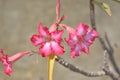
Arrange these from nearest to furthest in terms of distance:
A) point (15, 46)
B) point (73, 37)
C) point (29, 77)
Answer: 1. point (73, 37)
2. point (29, 77)
3. point (15, 46)

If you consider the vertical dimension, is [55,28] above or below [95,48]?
above

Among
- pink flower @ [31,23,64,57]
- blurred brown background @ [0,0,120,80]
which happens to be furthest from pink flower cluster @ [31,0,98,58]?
blurred brown background @ [0,0,120,80]

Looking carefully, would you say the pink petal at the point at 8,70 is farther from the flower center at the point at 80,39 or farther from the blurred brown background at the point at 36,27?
the blurred brown background at the point at 36,27

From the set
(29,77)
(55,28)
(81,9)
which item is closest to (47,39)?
(55,28)

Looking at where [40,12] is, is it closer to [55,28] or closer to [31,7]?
[31,7]

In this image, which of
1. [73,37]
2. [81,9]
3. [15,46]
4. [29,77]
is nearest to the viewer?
[73,37]

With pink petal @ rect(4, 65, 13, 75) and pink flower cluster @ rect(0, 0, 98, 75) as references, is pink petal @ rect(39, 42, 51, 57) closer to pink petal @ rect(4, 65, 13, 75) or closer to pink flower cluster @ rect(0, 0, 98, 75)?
pink flower cluster @ rect(0, 0, 98, 75)

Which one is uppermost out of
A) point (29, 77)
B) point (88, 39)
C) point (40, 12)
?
point (88, 39)

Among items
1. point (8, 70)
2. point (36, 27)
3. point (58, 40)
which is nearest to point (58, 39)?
point (58, 40)
